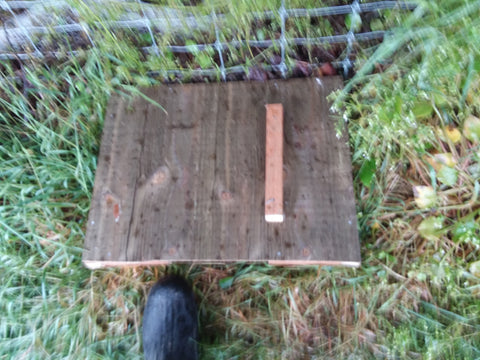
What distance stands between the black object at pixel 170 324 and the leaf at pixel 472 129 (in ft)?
4.83

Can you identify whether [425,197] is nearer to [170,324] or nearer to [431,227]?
[431,227]

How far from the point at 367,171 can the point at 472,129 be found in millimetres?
459

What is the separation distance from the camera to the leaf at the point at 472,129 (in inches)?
58.0

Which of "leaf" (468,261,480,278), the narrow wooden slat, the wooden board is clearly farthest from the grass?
the narrow wooden slat

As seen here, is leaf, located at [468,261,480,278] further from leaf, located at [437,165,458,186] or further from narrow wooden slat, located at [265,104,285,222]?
narrow wooden slat, located at [265,104,285,222]

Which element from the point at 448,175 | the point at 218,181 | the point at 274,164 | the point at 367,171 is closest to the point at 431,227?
the point at 448,175

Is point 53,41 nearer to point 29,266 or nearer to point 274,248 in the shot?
point 29,266

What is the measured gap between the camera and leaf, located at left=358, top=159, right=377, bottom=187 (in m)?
1.57

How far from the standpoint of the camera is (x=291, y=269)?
171cm

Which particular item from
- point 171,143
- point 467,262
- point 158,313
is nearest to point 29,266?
point 158,313

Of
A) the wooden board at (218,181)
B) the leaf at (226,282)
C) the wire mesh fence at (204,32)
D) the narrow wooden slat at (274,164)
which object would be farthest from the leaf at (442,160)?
the leaf at (226,282)

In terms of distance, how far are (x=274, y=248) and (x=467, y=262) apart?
884 mm

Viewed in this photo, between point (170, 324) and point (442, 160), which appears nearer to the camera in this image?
point (442, 160)

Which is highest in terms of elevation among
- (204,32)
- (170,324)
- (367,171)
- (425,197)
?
(204,32)
